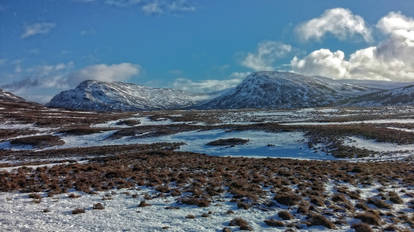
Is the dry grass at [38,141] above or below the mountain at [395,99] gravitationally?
below

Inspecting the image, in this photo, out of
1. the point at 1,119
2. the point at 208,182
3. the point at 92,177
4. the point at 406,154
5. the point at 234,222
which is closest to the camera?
the point at 234,222

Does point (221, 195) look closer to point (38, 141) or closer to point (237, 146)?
point (237, 146)

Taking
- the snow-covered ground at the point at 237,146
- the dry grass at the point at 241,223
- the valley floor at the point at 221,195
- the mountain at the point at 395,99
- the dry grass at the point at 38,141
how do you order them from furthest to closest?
the mountain at the point at 395,99
the dry grass at the point at 38,141
the snow-covered ground at the point at 237,146
the valley floor at the point at 221,195
the dry grass at the point at 241,223

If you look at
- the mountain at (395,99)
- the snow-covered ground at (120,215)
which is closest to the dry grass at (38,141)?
the snow-covered ground at (120,215)

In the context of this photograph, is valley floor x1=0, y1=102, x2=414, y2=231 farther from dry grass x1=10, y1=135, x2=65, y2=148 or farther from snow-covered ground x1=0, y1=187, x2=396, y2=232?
dry grass x1=10, y1=135, x2=65, y2=148

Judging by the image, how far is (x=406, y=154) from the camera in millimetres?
29453

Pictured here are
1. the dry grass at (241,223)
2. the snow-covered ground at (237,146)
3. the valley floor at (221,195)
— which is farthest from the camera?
the snow-covered ground at (237,146)

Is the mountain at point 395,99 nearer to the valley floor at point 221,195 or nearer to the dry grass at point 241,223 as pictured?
the valley floor at point 221,195

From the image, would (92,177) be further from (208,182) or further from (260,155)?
(260,155)

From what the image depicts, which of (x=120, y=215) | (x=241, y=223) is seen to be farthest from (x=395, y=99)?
(x=120, y=215)

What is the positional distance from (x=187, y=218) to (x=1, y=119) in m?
79.9

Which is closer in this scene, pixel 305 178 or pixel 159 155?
pixel 305 178

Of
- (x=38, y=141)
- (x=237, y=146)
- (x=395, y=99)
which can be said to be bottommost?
(x=237, y=146)

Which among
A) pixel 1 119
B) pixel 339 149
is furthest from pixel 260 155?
pixel 1 119
